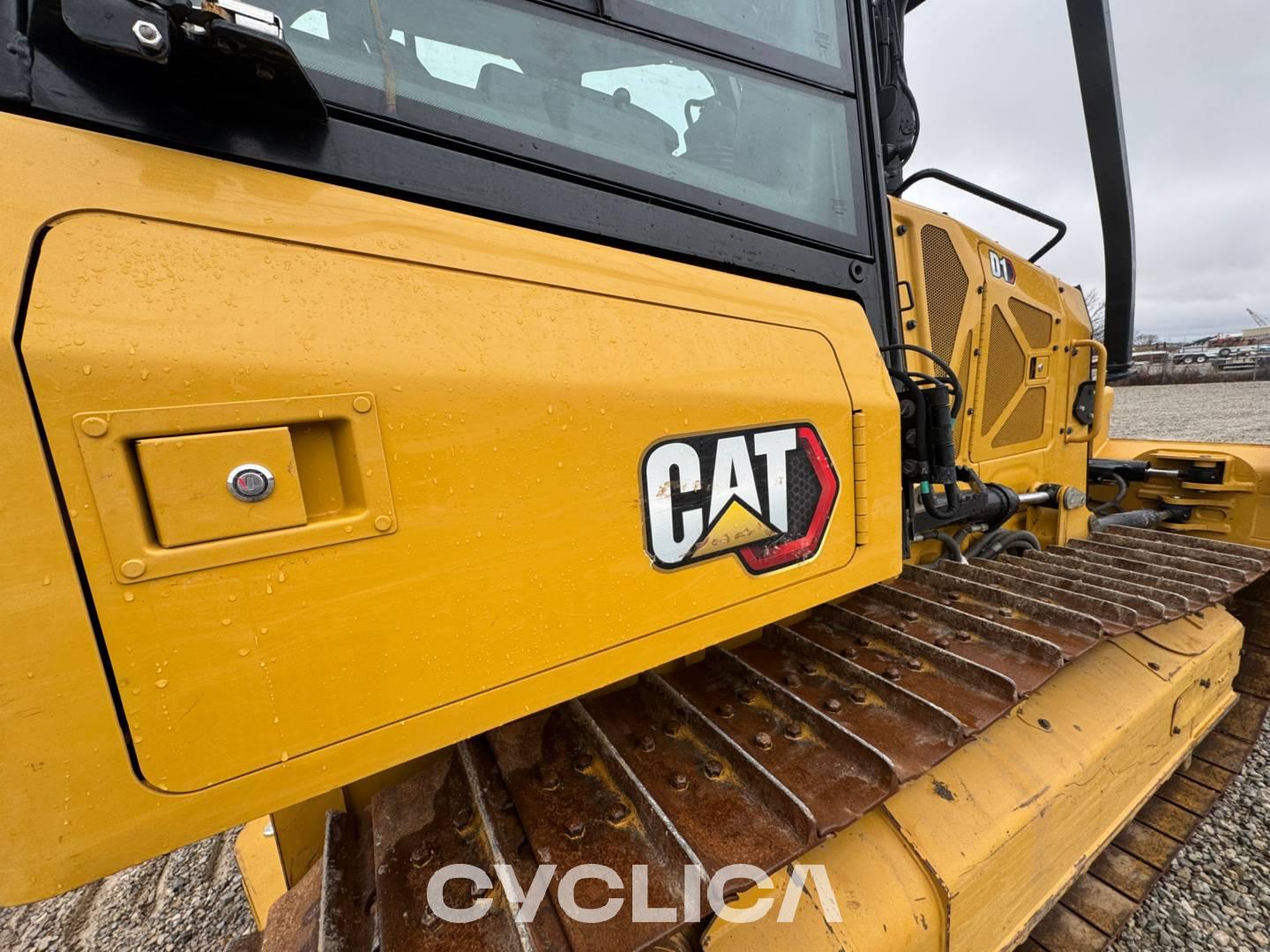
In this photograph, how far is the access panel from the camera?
0.56m

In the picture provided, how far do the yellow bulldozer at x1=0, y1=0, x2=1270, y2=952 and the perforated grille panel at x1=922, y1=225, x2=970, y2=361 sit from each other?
77cm

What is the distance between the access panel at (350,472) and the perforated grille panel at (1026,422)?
2.34 m

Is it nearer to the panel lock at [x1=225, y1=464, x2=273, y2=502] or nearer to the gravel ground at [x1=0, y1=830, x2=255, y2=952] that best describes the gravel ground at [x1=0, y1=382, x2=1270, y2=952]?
the gravel ground at [x1=0, y1=830, x2=255, y2=952]

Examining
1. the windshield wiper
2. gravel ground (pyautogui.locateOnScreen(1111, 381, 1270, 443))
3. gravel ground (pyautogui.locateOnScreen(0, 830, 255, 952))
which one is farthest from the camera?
gravel ground (pyautogui.locateOnScreen(1111, 381, 1270, 443))

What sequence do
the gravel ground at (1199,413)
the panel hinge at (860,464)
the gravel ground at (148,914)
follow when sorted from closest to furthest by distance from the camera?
1. the panel hinge at (860,464)
2. the gravel ground at (148,914)
3. the gravel ground at (1199,413)

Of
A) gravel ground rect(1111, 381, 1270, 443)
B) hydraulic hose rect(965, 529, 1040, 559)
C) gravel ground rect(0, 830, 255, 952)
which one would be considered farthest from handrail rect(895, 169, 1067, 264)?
gravel ground rect(1111, 381, 1270, 443)

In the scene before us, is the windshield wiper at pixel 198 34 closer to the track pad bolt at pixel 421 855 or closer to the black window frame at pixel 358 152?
the black window frame at pixel 358 152

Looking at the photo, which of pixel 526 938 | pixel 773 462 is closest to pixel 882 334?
pixel 773 462

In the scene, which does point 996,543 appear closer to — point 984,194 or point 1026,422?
point 1026,422

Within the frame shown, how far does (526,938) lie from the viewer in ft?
2.53

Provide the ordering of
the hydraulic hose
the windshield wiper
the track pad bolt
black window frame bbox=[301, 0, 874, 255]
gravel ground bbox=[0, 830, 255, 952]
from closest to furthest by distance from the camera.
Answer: the windshield wiper, black window frame bbox=[301, 0, 874, 255], the track pad bolt, gravel ground bbox=[0, 830, 255, 952], the hydraulic hose

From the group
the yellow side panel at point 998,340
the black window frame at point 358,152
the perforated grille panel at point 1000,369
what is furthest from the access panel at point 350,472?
the perforated grille panel at point 1000,369

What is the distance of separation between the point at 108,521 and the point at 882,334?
4.75 ft

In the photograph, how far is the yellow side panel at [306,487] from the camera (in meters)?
0.54
